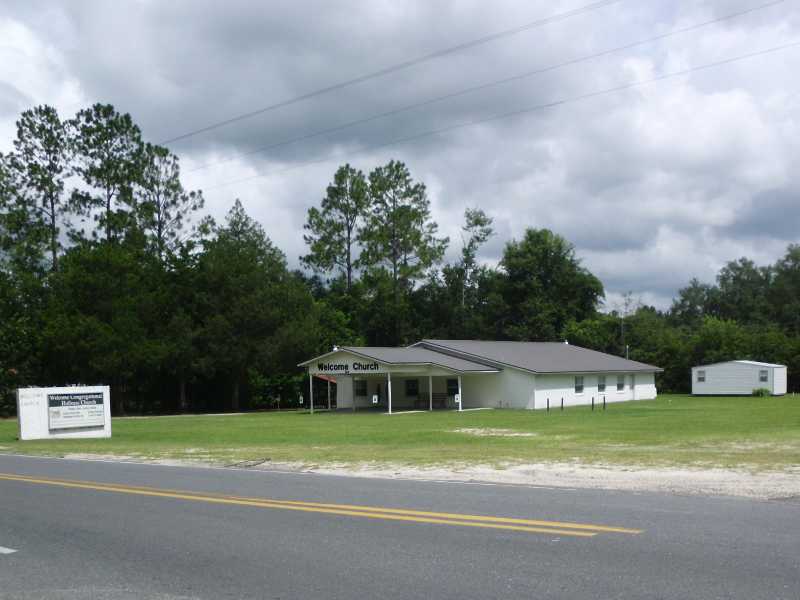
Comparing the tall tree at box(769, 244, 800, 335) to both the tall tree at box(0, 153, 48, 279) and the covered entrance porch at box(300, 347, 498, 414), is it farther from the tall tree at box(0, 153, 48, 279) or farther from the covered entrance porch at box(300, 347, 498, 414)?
the tall tree at box(0, 153, 48, 279)

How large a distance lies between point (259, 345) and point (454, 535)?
4680cm

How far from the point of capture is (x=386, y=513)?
10.7m

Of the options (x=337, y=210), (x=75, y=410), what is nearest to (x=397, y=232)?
(x=337, y=210)

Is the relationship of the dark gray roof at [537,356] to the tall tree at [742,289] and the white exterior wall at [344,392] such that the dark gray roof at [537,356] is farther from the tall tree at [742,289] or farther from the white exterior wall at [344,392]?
the tall tree at [742,289]

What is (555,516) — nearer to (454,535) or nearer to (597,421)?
(454,535)

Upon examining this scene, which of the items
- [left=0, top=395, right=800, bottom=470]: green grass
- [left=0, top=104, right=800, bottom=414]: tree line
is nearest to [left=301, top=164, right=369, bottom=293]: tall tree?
[left=0, top=104, right=800, bottom=414]: tree line

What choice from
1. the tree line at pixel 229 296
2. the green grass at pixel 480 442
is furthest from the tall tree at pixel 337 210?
the green grass at pixel 480 442

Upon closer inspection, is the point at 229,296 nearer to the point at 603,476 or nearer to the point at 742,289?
the point at 603,476

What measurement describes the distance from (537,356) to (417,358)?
31.9ft

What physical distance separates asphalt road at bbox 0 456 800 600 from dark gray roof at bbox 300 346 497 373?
103 feet

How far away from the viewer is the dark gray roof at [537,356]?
48.6m

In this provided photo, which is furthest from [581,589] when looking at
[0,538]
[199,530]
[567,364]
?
[567,364]

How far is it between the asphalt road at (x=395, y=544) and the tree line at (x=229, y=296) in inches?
1603

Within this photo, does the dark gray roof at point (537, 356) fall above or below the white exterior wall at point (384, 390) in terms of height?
above
